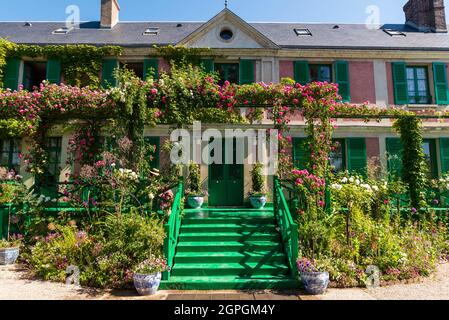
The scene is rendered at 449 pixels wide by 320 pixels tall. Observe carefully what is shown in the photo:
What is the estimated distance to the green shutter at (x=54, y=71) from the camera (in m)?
10.2

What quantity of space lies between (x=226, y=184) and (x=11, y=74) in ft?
27.0

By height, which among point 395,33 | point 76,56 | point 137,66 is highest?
point 395,33

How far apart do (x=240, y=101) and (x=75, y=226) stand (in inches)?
170

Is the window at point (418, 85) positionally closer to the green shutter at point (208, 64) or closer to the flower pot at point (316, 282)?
the green shutter at point (208, 64)

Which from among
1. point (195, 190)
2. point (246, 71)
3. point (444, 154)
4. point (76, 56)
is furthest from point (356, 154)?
point (76, 56)

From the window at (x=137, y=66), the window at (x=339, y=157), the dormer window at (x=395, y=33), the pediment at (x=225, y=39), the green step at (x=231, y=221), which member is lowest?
the green step at (x=231, y=221)

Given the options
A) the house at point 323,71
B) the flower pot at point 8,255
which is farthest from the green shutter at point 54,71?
the flower pot at point 8,255

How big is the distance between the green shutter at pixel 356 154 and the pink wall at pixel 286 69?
3040 millimetres

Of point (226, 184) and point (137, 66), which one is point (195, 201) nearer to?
point (226, 184)

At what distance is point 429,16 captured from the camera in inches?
495

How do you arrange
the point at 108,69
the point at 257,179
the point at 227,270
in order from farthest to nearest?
the point at 108,69, the point at 257,179, the point at 227,270

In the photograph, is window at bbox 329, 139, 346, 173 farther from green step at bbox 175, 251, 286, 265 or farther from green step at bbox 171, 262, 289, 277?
green step at bbox 171, 262, 289, 277

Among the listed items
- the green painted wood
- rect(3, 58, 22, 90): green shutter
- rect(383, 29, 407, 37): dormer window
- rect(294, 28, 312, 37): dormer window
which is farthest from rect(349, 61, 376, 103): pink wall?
rect(3, 58, 22, 90): green shutter

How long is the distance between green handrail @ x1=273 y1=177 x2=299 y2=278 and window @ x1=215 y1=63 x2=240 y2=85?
5.16m
